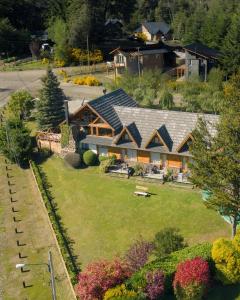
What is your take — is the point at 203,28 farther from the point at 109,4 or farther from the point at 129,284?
the point at 129,284

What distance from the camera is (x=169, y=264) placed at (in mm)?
28906

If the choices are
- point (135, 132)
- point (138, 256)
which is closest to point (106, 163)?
point (135, 132)

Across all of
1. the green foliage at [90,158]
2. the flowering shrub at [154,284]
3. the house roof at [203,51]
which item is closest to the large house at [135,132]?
the green foliage at [90,158]

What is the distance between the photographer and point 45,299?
30.7 meters

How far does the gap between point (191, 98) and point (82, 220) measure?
31221mm

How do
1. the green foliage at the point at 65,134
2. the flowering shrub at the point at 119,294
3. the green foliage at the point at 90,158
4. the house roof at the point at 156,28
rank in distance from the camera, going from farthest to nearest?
the house roof at the point at 156,28, the green foliage at the point at 65,134, the green foliage at the point at 90,158, the flowering shrub at the point at 119,294

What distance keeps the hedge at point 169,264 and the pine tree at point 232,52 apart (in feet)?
183

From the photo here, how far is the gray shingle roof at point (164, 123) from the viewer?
4556cm

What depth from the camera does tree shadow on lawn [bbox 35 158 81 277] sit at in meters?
34.0

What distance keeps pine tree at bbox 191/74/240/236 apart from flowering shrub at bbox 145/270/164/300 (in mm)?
7463

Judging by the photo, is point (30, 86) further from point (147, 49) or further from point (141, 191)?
point (141, 191)

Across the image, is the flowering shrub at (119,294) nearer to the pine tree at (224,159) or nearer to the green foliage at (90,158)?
the pine tree at (224,159)

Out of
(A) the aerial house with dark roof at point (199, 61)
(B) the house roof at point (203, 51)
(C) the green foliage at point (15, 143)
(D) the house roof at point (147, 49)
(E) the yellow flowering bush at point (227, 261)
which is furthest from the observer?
(D) the house roof at point (147, 49)

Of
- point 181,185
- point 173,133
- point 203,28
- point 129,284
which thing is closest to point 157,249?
point 129,284
